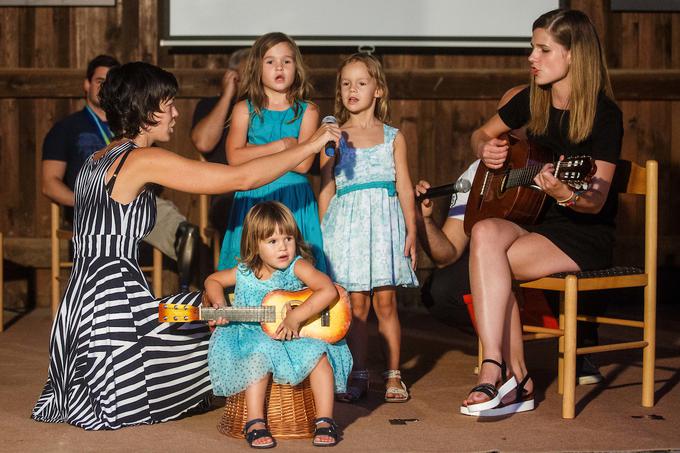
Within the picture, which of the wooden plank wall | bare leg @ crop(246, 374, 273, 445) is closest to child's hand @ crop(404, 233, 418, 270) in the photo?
bare leg @ crop(246, 374, 273, 445)

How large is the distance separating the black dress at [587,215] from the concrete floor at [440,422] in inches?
20.3

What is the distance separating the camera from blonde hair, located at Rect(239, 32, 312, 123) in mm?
3777

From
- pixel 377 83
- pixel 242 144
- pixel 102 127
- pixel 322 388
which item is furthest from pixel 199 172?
pixel 102 127

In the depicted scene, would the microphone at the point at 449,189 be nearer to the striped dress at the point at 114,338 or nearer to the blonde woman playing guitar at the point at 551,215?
the blonde woman playing guitar at the point at 551,215

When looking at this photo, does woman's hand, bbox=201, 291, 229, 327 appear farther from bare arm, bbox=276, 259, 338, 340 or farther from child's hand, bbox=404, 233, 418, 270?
child's hand, bbox=404, 233, 418, 270

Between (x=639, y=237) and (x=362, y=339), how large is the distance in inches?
115

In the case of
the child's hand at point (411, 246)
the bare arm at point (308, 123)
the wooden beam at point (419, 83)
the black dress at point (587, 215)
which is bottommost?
the child's hand at point (411, 246)

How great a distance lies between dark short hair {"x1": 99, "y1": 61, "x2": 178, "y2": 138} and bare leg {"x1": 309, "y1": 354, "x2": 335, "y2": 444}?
0.93 m

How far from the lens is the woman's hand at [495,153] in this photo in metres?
3.54

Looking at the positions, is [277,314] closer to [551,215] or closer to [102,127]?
[551,215]

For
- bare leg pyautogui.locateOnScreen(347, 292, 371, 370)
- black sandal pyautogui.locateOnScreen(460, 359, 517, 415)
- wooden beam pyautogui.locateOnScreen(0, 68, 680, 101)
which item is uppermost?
wooden beam pyautogui.locateOnScreen(0, 68, 680, 101)

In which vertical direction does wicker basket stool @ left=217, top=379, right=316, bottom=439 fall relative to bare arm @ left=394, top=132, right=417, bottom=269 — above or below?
below

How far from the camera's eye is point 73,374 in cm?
325

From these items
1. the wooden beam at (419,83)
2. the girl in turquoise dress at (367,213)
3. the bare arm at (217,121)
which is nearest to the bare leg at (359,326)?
the girl in turquoise dress at (367,213)
